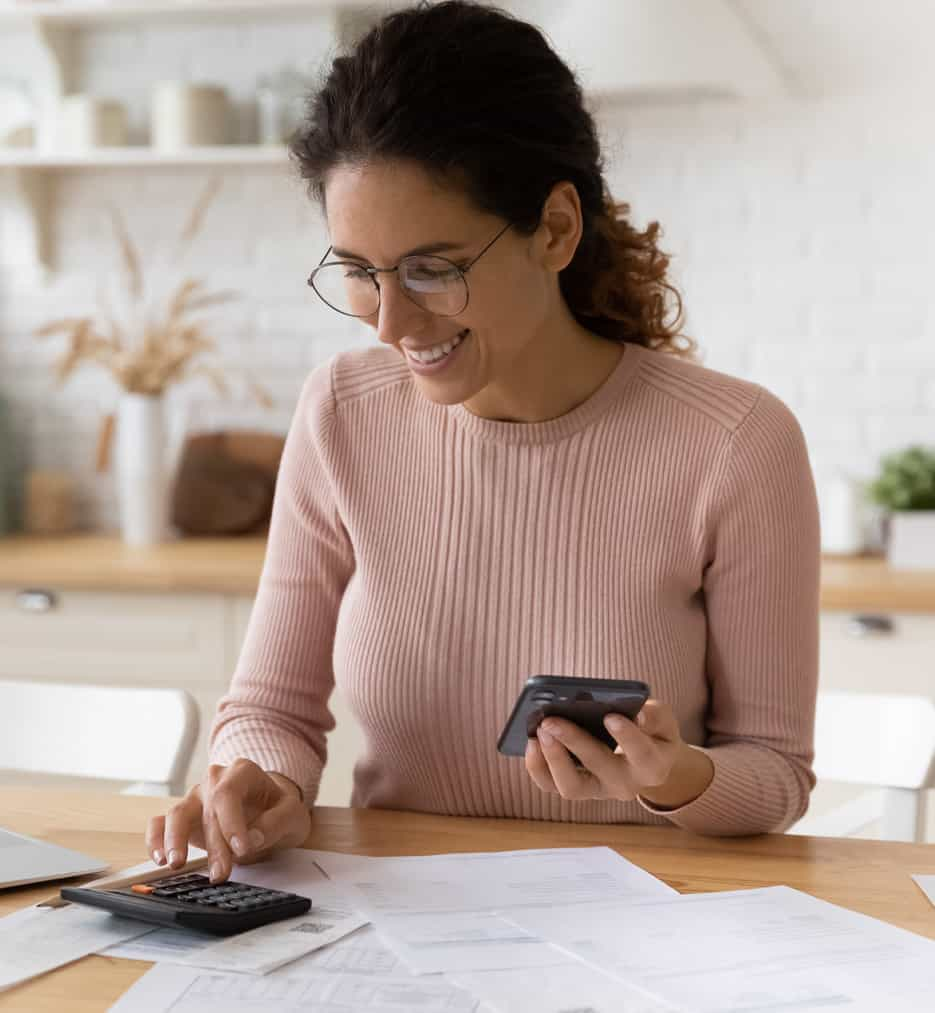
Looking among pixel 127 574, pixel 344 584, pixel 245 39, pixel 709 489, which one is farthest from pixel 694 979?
pixel 245 39

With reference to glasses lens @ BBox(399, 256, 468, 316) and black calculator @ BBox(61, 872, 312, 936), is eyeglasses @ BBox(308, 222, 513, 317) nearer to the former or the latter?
glasses lens @ BBox(399, 256, 468, 316)

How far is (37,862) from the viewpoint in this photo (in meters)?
1.19

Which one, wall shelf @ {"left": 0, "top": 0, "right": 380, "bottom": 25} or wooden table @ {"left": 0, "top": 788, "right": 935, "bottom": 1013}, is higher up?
wall shelf @ {"left": 0, "top": 0, "right": 380, "bottom": 25}

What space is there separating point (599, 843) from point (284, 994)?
1.34 ft

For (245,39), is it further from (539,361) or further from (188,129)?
(539,361)

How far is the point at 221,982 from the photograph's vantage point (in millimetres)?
960

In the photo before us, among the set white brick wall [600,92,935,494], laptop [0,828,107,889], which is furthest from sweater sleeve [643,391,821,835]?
white brick wall [600,92,935,494]

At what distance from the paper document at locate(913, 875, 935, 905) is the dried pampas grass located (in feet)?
7.66

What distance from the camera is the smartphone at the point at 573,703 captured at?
3.61 feet

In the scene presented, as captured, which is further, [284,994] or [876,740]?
[876,740]

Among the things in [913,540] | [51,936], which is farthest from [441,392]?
[913,540]

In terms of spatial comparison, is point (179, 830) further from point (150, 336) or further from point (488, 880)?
point (150, 336)

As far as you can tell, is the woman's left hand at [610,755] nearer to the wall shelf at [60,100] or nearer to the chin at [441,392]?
the chin at [441,392]

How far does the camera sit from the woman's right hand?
1162mm
